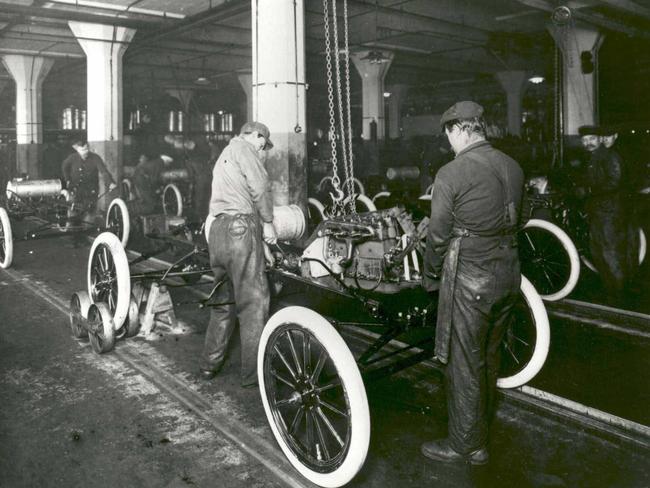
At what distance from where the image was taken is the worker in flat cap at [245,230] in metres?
3.92

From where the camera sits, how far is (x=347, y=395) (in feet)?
8.46

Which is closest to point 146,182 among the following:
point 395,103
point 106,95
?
point 106,95

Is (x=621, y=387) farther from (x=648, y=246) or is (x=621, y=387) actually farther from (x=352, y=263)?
(x=648, y=246)

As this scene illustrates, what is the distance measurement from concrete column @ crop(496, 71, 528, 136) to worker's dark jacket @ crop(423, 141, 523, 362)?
18041mm

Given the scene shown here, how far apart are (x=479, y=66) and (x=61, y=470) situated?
776 inches

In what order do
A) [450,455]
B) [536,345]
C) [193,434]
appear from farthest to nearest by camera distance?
[536,345] < [193,434] < [450,455]

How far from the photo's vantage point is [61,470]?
2.94m

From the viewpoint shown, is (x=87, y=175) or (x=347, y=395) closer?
(x=347, y=395)

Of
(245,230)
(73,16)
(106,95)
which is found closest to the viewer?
(245,230)

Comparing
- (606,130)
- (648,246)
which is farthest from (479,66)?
(606,130)

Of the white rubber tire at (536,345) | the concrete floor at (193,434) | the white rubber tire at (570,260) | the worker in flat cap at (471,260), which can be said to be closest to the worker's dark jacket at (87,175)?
the concrete floor at (193,434)

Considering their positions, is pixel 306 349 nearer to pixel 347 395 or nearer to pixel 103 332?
pixel 347 395

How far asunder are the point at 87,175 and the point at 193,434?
7.57 meters

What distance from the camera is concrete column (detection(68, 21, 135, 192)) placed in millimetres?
12125
